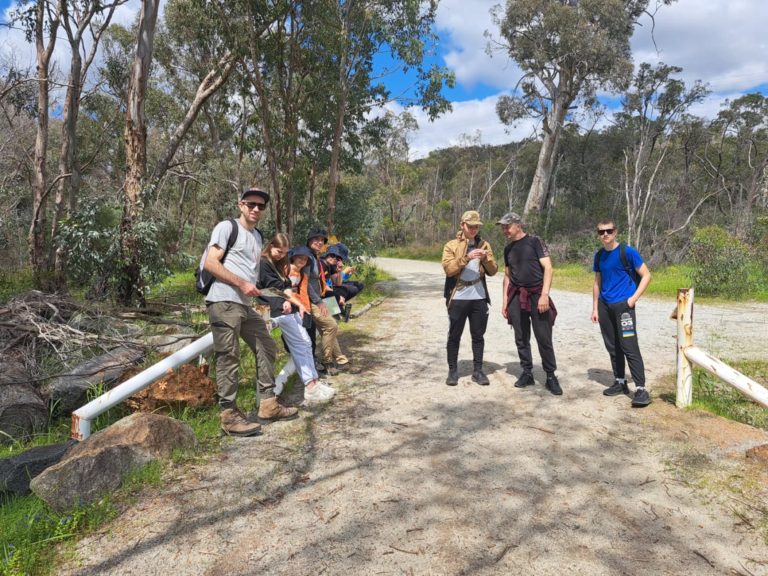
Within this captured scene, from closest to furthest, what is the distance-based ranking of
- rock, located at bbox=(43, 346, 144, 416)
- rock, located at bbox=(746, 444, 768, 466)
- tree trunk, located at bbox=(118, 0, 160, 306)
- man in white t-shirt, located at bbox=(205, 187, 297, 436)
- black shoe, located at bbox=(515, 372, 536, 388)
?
rock, located at bbox=(746, 444, 768, 466)
man in white t-shirt, located at bbox=(205, 187, 297, 436)
rock, located at bbox=(43, 346, 144, 416)
black shoe, located at bbox=(515, 372, 536, 388)
tree trunk, located at bbox=(118, 0, 160, 306)

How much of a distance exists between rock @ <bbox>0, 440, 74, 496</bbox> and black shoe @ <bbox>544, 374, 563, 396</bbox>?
158 inches

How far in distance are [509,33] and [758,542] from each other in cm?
2401

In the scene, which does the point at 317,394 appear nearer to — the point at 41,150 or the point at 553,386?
the point at 553,386

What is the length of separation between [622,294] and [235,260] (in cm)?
327

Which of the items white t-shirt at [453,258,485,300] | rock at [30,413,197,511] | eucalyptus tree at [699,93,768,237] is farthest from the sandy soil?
eucalyptus tree at [699,93,768,237]

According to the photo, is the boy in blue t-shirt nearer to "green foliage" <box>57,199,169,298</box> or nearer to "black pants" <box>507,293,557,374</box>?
"black pants" <box>507,293,557,374</box>

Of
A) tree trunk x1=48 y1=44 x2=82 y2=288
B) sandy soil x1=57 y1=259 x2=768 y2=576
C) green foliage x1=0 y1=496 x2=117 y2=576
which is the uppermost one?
tree trunk x1=48 y1=44 x2=82 y2=288

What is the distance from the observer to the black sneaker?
5.15 meters

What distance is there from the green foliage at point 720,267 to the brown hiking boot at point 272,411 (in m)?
11.1

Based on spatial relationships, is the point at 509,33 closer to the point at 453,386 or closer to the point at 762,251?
the point at 762,251

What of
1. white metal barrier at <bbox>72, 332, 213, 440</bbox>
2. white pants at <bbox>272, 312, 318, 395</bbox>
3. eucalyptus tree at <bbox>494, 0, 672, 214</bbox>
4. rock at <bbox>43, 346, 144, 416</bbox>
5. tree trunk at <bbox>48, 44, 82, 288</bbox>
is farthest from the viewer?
eucalyptus tree at <bbox>494, 0, 672, 214</bbox>

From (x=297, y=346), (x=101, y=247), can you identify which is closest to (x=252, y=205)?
(x=297, y=346)

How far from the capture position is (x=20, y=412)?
4090 millimetres

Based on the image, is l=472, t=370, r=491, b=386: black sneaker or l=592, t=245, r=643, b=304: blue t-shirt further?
l=472, t=370, r=491, b=386: black sneaker
